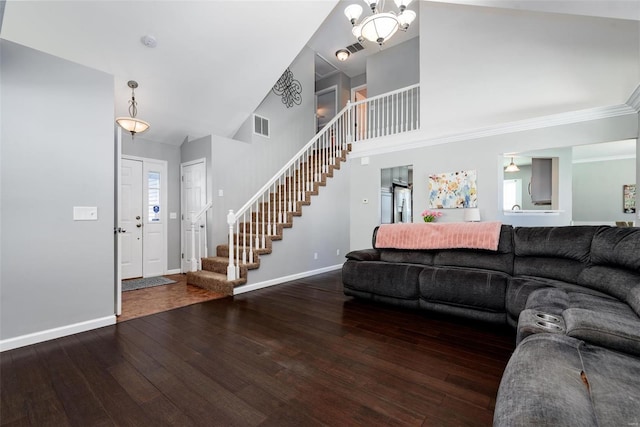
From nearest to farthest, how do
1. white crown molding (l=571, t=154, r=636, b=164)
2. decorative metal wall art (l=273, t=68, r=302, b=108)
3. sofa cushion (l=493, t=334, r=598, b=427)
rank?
1. sofa cushion (l=493, t=334, r=598, b=427)
2. white crown molding (l=571, t=154, r=636, b=164)
3. decorative metal wall art (l=273, t=68, r=302, b=108)

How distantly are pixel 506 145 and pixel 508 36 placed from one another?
1787 mm

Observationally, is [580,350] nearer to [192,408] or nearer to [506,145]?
[192,408]

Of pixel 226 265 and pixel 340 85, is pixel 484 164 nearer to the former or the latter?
pixel 226 265

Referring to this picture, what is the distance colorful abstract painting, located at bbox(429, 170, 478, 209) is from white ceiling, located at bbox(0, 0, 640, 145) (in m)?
2.49

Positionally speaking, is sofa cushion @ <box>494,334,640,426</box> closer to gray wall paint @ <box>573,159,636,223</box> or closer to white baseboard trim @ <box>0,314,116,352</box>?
white baseboard trim @ <box>0,314,116,352</box>

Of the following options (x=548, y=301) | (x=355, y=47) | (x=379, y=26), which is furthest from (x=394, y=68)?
(x=548, y=301)

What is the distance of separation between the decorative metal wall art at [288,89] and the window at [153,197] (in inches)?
120

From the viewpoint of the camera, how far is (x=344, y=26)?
6164 millimetres

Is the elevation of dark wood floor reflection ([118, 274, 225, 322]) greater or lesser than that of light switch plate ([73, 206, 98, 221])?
lesser

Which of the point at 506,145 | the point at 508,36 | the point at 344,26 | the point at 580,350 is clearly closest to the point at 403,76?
the point at 344,26

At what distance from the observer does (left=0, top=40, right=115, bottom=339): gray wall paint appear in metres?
2.33

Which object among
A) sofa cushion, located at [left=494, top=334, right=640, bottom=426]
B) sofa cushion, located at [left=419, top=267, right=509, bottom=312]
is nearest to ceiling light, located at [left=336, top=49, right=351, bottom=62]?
sofa cushion, located at [left=419, top=267, right=509, bottom=312]

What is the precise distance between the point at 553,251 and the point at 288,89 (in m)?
5.77

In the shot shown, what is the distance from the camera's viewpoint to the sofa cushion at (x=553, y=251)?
99.3 inches
